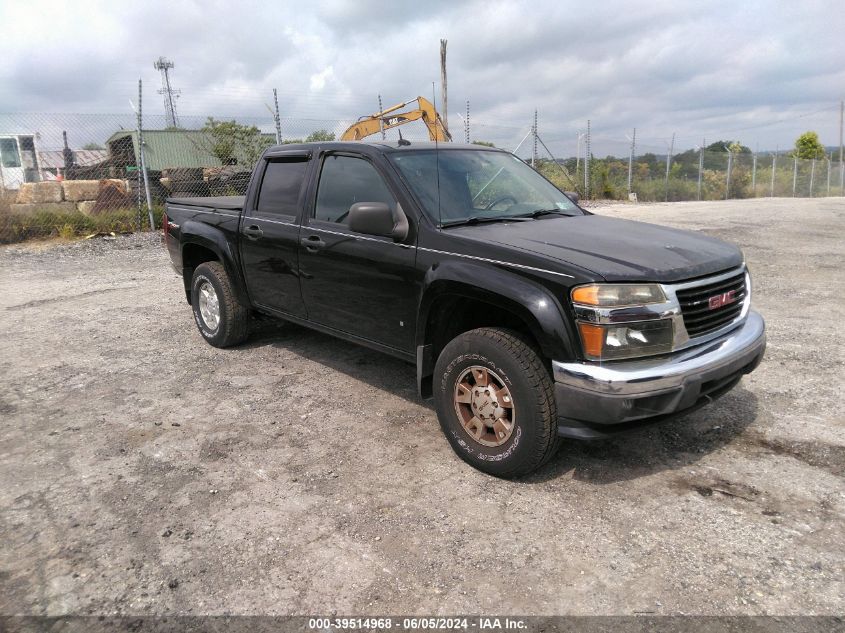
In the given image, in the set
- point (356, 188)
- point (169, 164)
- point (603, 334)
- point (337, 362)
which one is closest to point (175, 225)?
point (337, 362)

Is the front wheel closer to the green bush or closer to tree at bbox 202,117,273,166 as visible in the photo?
the green bush

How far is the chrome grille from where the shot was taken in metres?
3.15

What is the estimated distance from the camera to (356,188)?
429 cm

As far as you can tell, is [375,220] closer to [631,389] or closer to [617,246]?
[617,246]

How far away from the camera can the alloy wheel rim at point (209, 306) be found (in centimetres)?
577

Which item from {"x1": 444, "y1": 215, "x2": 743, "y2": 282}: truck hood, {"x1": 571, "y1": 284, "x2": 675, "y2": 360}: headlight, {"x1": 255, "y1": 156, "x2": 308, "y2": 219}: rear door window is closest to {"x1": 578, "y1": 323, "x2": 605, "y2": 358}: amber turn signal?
{"x1": 571, "y1": 284, "x2": 675, "y2": 360}: headlight

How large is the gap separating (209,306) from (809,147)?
56.1 meters

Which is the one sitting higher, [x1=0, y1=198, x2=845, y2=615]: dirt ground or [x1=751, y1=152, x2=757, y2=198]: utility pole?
[x1=751, y1=152, x2=757, y2=198]: utility pole

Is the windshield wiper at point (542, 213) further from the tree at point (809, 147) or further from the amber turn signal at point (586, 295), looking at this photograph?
Answer: the tree at point (809, 147)

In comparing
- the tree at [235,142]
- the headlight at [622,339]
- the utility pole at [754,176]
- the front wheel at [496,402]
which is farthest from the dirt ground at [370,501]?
the utility pole at [754,176]

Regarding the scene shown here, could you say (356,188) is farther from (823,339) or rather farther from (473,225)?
(823,339)

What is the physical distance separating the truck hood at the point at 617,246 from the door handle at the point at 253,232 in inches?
78.0

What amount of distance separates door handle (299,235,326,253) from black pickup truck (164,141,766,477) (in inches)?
0.6

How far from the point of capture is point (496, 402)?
11.0ft
